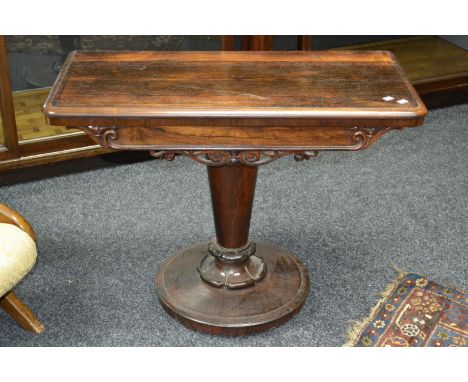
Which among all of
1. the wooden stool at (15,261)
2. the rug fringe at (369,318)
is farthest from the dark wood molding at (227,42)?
the wooden stool at (15,261)

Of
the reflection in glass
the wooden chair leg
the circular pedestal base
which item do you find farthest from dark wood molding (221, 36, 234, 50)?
the wooden chair leg

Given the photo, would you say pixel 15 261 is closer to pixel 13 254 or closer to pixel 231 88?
pixel 13 254

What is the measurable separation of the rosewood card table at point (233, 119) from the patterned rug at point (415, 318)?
315 millimetres

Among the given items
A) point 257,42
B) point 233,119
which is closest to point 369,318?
point 233,119

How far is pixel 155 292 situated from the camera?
113 inches

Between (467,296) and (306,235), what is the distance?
78 centimetres

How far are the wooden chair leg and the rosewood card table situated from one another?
0.50m

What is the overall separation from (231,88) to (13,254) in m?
0.95

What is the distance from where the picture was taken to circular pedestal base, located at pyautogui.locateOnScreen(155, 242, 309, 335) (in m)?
2.65

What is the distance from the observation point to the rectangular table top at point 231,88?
7.07 ft

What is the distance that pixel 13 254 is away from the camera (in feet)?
7.80

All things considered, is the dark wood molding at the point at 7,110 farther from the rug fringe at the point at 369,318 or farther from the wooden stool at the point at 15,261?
the rug fringe at the point at 369,318

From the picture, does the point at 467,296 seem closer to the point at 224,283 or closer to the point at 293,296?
the point at 293,296
